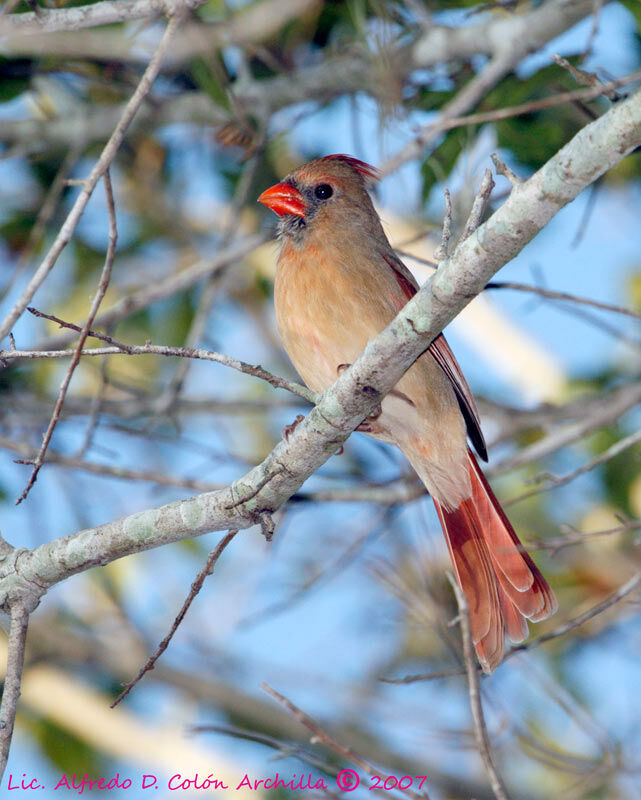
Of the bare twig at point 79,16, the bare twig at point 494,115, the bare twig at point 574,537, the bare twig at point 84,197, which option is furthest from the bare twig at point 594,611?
the bare twig at point 79,16

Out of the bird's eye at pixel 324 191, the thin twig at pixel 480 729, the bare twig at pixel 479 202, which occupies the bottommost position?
the thin twig at pixel 480 729

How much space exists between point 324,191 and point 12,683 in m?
2.42

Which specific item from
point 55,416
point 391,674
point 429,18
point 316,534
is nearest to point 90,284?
point 316,534

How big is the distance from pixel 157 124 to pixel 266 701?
3.06 metres

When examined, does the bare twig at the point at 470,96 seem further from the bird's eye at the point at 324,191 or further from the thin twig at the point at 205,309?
the thin twig at the point at 205,309

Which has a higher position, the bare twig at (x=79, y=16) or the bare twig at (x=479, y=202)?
the bare twig at (x=79, y=16)

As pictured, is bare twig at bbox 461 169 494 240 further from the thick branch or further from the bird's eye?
the bird's eye

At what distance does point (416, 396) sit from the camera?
3.61m

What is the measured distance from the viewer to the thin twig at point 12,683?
7.87ft

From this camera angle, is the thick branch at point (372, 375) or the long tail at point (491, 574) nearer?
the thick branch at point (372, 375)

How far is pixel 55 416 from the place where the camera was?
8.57ft

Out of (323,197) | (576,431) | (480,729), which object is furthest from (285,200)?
(480,729)

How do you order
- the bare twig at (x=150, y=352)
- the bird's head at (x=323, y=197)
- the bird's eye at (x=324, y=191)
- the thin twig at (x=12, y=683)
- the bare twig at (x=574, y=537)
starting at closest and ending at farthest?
the thin twig at (x=12, y=683)
the bare twig at (x=150, y=352)
the bare twig at (x=574, y=537)
the bird's head at (x=323, y=197)
the bird's eye at (x=324, y=191)

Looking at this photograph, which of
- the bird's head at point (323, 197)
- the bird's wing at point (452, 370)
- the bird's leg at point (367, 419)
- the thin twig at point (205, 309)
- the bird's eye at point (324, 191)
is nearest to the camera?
the bird's leg at point (367, 419)
